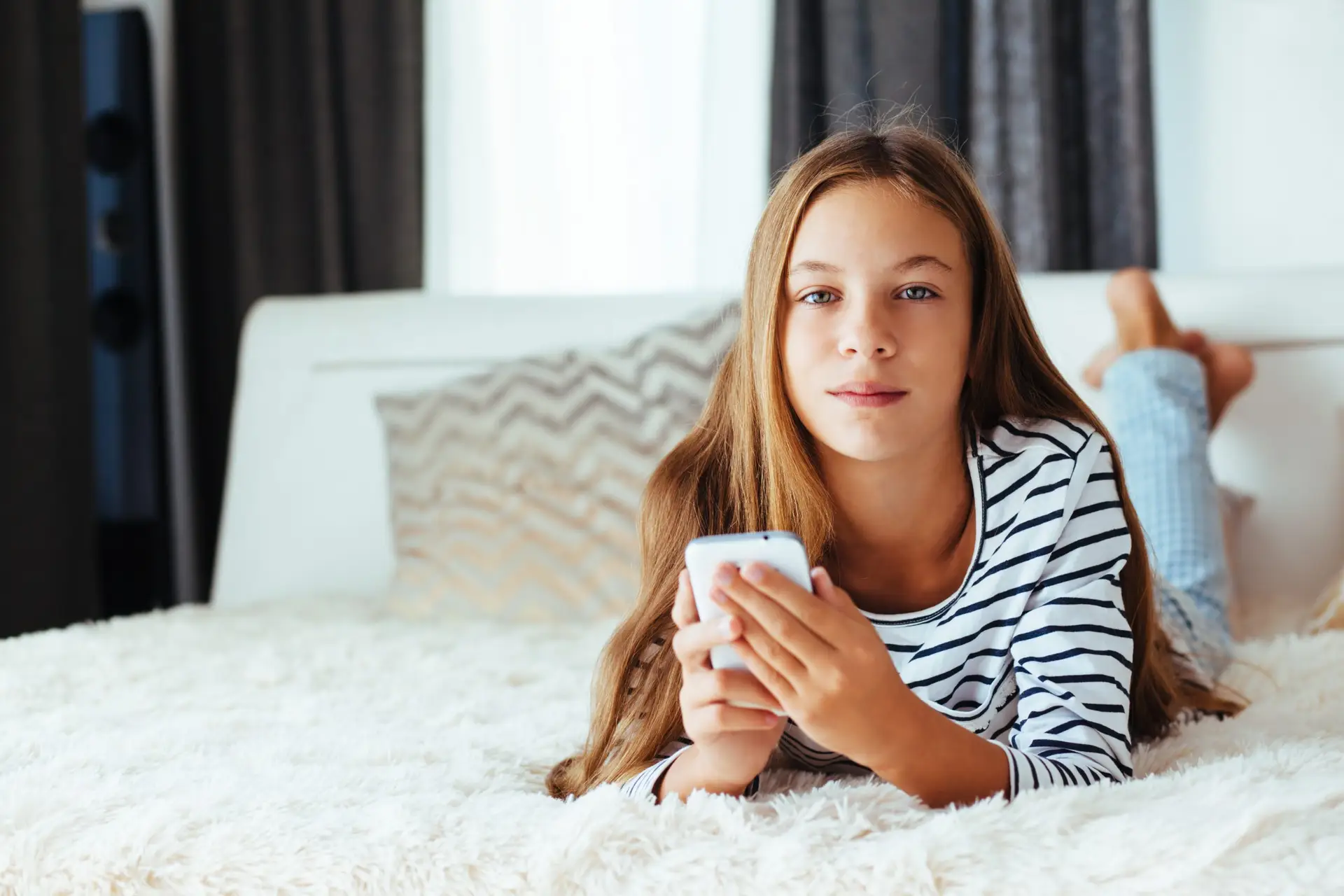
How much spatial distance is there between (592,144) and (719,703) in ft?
6.31

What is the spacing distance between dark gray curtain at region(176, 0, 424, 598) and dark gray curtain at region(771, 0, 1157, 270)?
81 centimetres

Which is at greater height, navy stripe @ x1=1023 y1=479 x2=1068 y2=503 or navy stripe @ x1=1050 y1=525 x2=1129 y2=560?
navy stripe @ x1=1023 y1=479 x2=1068 y2=503

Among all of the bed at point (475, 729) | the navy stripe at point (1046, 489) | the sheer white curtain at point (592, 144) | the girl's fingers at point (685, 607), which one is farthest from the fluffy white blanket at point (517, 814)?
the sheer white curtain at point (592, 144)

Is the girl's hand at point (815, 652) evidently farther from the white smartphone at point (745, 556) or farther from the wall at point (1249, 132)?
the wall at point (1249, 132)

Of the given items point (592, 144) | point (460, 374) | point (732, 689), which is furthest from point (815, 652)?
point (592, 144)

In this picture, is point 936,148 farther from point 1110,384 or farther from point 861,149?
point 1110,384

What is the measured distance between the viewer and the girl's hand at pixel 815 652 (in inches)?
26.7

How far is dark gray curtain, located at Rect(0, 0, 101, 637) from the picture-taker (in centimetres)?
205

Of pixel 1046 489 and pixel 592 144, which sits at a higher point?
pixel 592 144

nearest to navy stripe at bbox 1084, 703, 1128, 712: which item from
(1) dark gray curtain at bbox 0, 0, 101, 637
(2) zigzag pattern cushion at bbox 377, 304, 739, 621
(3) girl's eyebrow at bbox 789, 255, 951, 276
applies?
(3) girl's eyebrow at bbox 789, 255, 951, 276

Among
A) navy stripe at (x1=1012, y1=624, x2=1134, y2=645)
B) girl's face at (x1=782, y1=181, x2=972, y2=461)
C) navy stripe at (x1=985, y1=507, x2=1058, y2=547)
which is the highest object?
girl's face at (x1=782, y1=181, x2=972, y2=461)

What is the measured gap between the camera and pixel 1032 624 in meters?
0.88

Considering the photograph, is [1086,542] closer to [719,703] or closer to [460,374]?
[719,703]

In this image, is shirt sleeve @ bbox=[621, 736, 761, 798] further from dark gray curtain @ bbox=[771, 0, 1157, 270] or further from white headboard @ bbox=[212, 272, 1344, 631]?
dark gray curtain @ bbox=[771, 0, 1157, 270]
